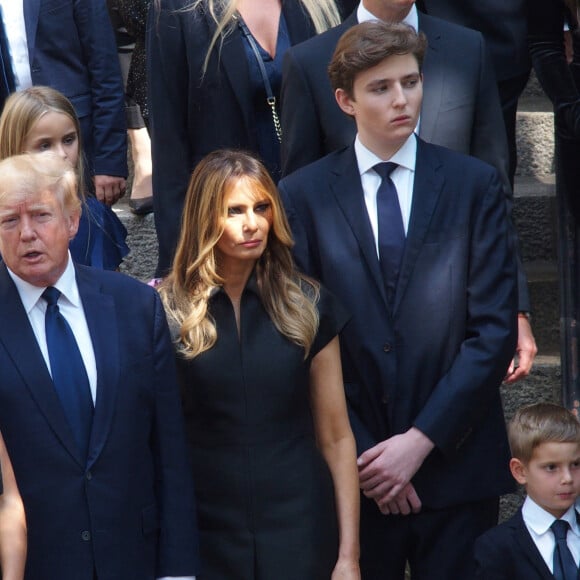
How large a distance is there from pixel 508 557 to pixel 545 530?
131mm

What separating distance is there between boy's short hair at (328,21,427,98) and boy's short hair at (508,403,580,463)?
999mm

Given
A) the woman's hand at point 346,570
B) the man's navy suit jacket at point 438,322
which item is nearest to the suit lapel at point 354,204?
the man's navy suit jacket at point 438,322

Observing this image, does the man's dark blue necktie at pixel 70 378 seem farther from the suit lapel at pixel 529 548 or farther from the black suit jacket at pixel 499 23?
the black suit jacket at pixel 499 23

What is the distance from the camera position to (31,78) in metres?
5.40

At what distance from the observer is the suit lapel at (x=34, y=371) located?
333 centimetres

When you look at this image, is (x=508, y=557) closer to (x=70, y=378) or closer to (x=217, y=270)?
(x=217, y=270)

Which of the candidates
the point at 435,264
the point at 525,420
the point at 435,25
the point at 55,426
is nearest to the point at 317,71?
the point at 435,25

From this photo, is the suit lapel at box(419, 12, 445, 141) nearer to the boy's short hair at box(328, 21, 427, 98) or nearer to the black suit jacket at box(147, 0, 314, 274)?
the boy's short hair at box(328, 21, 427, 98)

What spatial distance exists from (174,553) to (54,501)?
0.33m

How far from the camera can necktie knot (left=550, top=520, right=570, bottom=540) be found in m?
3.73

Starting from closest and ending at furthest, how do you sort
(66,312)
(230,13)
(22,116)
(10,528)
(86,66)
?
(10,528)
(66,312)
(22,116)
(230,13)
(86,66)

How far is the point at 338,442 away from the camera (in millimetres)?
3711

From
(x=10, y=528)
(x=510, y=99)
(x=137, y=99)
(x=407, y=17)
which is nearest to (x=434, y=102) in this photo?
(x=407, y=17)

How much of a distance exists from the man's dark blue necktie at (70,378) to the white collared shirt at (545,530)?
3.91 feet
